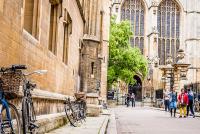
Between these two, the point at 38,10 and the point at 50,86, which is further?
the point at 50,86

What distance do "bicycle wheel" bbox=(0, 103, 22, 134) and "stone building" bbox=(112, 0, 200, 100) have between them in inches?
2338

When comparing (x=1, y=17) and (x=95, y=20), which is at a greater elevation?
(x=95, y=20)

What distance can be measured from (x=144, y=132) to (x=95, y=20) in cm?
1427

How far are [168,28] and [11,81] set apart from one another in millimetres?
64217

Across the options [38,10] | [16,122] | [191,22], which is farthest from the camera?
[191,22]

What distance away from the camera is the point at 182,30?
223 ft

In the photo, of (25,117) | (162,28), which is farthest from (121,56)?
(25,117)

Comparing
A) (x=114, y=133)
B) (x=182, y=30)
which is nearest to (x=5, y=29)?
(x=114, y=133)

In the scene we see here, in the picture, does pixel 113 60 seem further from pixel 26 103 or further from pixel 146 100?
pixel 26 103

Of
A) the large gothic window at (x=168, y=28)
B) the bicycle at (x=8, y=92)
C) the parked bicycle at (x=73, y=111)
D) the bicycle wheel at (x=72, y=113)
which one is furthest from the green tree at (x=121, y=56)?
the bicycle at (x=8, y=92)

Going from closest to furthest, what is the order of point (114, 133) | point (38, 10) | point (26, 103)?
1. point (26, 103)
2. point (38, 10)
3. point (114, 133)

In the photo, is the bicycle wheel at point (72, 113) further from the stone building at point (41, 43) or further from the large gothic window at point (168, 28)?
the large gothic window at point (168, 28)

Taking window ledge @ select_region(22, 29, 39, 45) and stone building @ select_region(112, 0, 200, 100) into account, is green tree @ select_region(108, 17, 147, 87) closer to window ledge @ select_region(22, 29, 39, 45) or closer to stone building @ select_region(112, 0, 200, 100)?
stone building @ select_region(112, 0, 200, 100)

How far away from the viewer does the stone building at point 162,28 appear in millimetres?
66000
